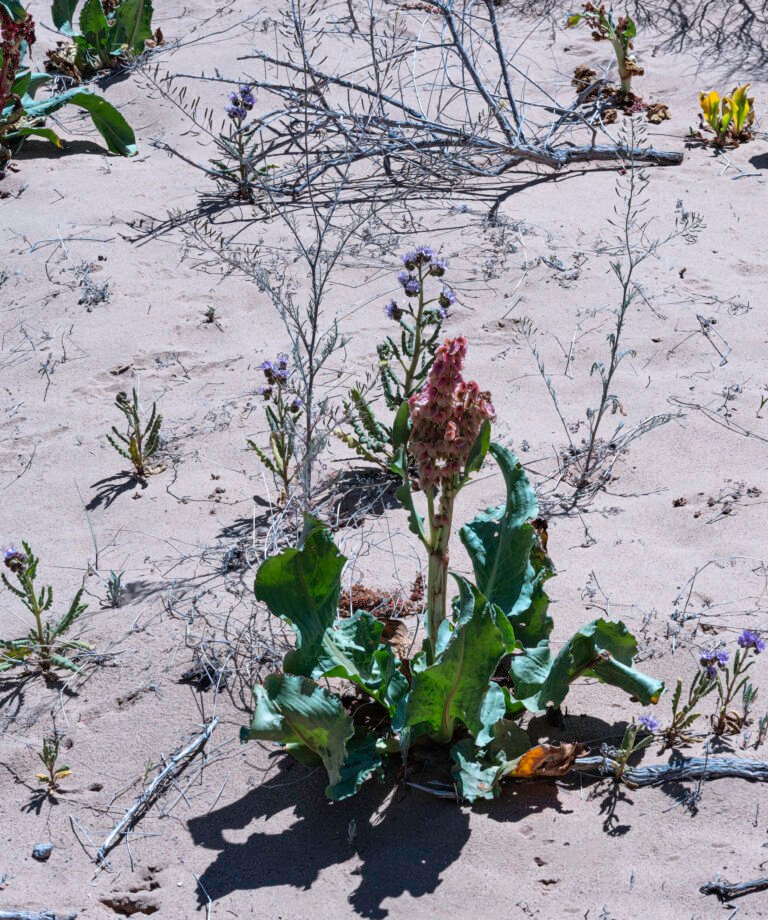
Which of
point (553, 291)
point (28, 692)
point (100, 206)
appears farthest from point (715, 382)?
point (100, 206)

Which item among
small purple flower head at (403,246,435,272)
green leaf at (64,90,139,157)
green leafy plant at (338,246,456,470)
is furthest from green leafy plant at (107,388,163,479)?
green leaf at (64,90,139,157)

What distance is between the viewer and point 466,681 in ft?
7.94

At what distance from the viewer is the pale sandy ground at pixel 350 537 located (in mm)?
2416

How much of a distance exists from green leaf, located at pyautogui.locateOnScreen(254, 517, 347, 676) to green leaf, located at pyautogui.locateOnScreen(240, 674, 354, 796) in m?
0.15

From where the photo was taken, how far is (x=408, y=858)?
2436 millimetres

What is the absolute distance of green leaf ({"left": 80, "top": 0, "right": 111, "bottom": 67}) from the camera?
671 centimetres

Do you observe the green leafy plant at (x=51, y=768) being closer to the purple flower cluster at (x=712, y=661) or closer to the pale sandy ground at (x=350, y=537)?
the pale sandy ground at (x=350, y=537)

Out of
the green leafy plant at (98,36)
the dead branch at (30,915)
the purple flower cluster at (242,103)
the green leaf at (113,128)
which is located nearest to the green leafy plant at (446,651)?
the dead branch at (30,915)

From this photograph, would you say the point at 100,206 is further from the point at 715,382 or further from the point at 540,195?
the point at 715,382

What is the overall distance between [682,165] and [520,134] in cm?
94

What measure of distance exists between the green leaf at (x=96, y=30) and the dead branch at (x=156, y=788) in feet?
17.8

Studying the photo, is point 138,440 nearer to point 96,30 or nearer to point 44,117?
point 44,117

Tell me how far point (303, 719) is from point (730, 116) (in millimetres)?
4955

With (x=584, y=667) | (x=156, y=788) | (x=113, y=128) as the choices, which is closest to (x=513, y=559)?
(x=584, y=667)
